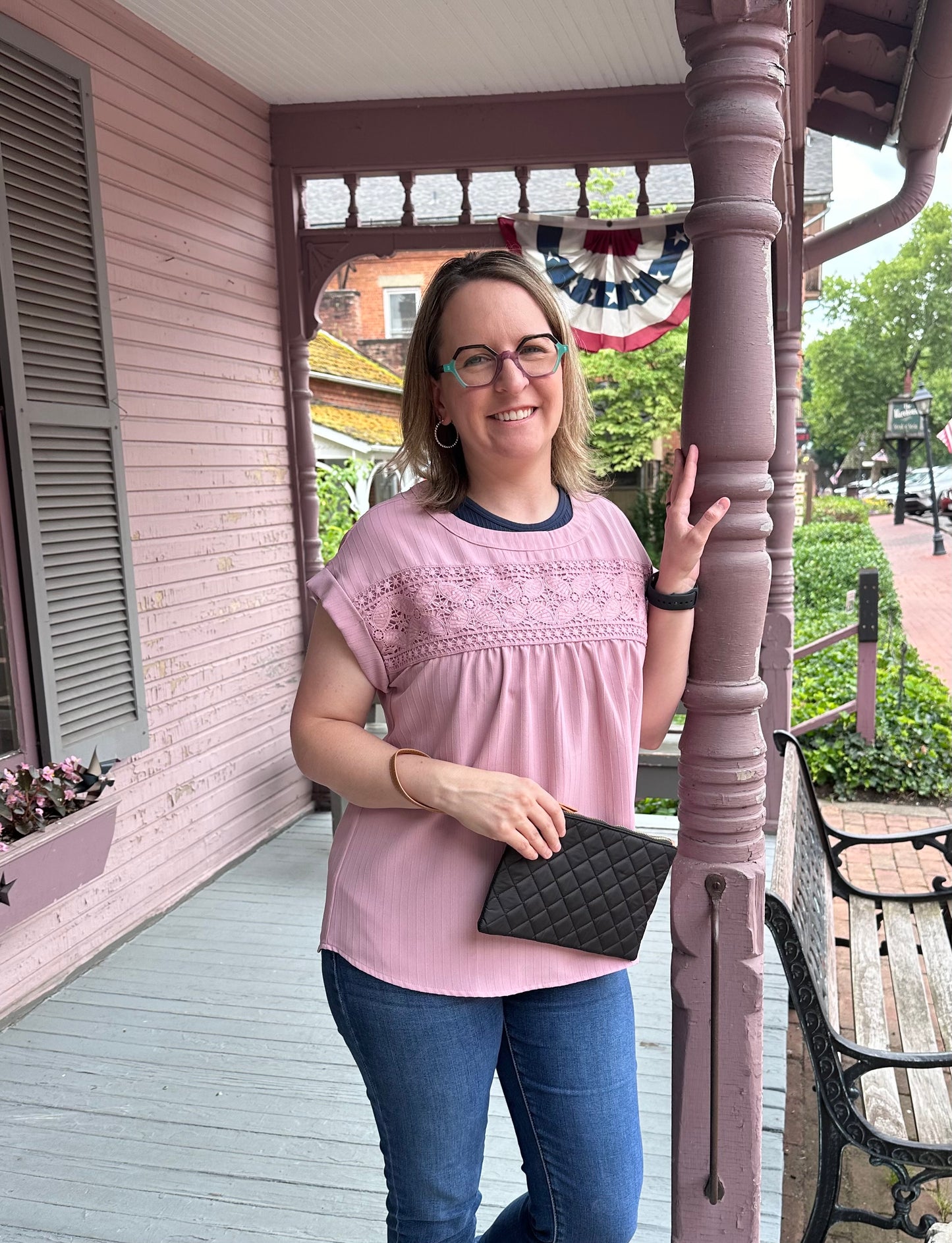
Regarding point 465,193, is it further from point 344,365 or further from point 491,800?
point 344,365

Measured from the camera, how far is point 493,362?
1587 millimetres

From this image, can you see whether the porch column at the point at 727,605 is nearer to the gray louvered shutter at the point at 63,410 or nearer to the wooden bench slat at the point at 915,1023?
the wooden bench slat at the point at 915,1023

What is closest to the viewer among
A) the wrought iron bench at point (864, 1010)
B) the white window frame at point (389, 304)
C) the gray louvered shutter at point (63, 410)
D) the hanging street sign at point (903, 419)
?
the wrought iron bench at point (864, 1010)

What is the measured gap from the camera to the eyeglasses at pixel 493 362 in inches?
62.2

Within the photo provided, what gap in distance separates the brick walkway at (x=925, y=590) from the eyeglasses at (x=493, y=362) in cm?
1019

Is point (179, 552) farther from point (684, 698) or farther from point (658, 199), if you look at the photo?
point (658, 199)

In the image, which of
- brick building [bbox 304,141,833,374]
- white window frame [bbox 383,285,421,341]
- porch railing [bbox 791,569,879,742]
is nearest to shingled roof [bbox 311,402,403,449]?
brick building [bbox 304,141,833,374]

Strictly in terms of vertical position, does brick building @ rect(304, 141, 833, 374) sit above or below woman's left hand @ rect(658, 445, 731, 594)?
above

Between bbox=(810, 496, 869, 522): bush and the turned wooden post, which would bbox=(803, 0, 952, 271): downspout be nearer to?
the turned wooden post

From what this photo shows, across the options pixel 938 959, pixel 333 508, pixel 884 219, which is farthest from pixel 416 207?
pixel 938 959

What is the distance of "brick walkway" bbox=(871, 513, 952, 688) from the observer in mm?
13492

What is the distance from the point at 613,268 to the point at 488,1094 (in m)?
4.50

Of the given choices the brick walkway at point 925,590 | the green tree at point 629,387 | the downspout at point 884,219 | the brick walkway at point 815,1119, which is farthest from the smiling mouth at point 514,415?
the green tree at point 629,387

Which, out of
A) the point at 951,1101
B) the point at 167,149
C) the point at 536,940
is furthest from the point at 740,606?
the point at 167,149
